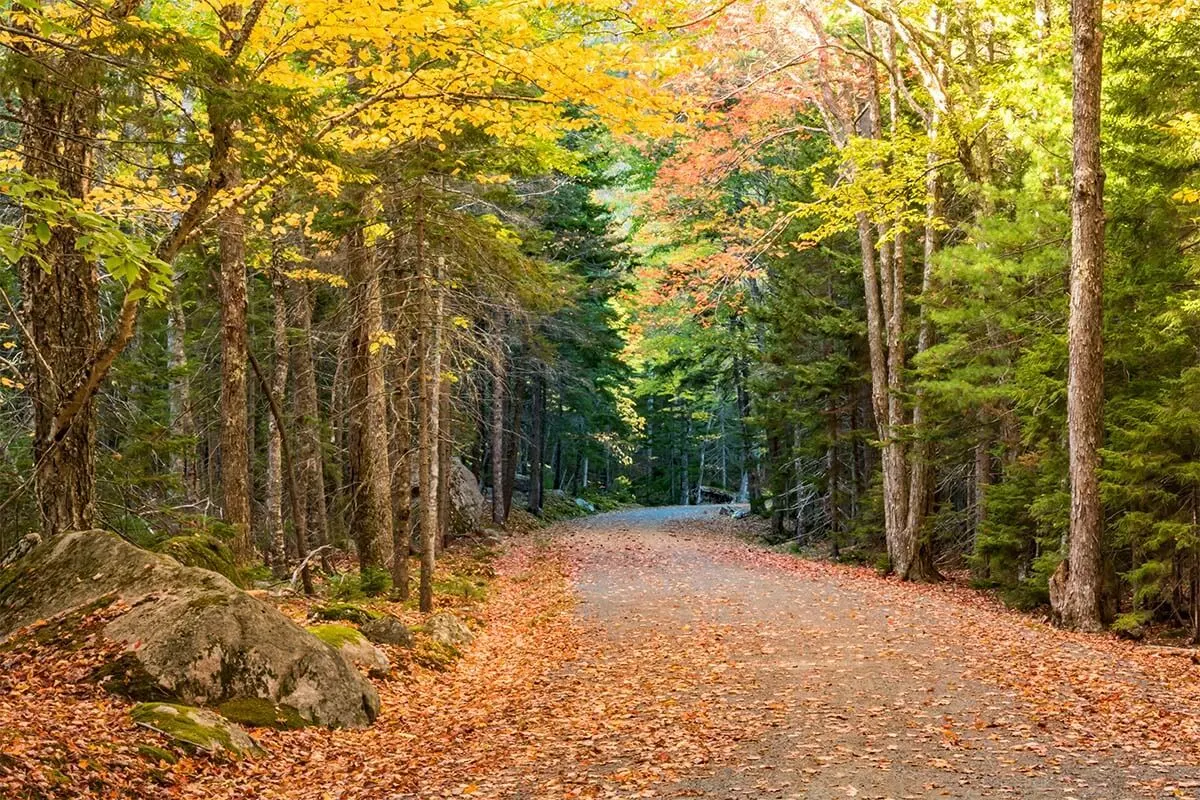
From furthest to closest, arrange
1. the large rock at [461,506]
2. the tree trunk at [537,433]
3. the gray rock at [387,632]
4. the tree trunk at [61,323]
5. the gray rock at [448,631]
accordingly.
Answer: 1. the tree trunk at [537,433]
2. the large rock at [461,506]
3. the gray rock at [448,631]
4. the gray rock at [387,632]
5. the tree trunk at [61,323]

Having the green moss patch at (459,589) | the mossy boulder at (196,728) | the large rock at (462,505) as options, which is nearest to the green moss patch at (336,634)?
the mossy boulder at (196,728)

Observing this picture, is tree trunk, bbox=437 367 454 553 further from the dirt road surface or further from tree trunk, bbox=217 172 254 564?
tree trunk, bbox=217 172 254 564

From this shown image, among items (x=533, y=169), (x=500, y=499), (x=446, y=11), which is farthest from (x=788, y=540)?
(x=446, y=11)

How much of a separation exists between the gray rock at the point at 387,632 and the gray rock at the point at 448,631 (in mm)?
607

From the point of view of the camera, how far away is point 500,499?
29688mm

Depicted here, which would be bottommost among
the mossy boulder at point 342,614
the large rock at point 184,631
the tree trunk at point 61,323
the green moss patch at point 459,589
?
the green moss patch at point 459,589

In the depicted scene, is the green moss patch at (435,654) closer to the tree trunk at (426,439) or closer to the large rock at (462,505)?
the tree trunk at (426,439)

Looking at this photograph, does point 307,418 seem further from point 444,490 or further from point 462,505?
point 462,505

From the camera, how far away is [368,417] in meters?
15.4

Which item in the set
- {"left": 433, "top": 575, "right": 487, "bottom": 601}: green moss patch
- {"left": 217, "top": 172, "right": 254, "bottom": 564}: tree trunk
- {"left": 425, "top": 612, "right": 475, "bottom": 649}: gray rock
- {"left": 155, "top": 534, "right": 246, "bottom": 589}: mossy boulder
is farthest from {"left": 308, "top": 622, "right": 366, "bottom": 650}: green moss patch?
{"left": 433, "top": 575, "right": 487, "bottom": 601}: green moss patch

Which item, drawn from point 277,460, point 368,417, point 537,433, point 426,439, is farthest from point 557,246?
point 426,439

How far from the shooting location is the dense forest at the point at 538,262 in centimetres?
798

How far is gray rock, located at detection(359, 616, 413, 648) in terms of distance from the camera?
10849 mm

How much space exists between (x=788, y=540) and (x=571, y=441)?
1975 cm
